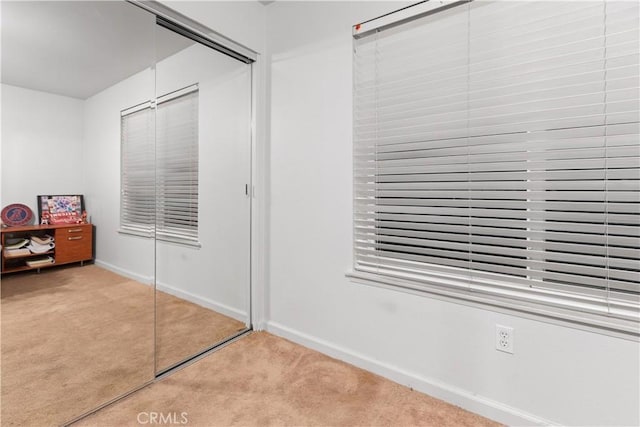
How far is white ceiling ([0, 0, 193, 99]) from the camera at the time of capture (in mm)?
1396

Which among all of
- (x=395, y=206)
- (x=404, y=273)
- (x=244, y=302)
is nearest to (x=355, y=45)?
(x=395, y=206)

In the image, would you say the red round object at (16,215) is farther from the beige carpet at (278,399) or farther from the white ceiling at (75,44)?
the beige carpet at (278,399)

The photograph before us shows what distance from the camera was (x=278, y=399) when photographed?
68.2 inches

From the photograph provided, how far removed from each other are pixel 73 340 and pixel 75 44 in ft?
4.99


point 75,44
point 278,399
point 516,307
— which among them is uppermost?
point 75,44

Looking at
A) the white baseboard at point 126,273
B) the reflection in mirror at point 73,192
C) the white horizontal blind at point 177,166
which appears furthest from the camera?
the white horizontal blind at point 177,166

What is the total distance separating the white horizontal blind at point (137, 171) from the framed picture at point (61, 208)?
0.69ft

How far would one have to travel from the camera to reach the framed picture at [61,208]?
4.98 ft

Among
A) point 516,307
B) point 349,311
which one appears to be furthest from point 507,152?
point 349,311

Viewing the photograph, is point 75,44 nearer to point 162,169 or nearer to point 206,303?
point 162,169

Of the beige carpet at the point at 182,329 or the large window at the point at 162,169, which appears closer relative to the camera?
the large window at the point at 162,169

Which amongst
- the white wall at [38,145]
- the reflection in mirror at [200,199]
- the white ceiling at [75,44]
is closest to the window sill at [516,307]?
the reflection in mirror at [200,199]

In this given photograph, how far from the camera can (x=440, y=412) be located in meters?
1.64

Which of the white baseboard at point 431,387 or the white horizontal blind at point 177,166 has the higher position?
the white horizontal blind at point 177,166
